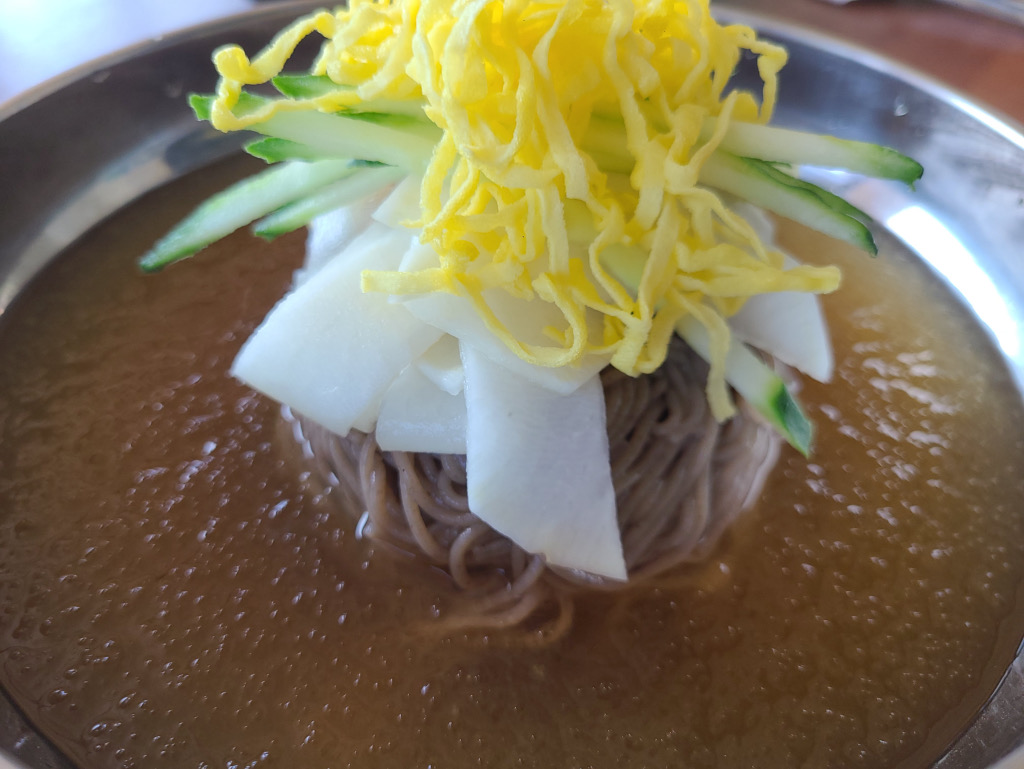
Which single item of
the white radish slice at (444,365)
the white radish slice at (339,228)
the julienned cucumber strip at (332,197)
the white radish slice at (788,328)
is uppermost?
the julienned cucumber strip at (332,197)

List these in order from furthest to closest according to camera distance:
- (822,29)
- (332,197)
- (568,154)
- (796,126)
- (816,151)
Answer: (822,29) → (796,126) → (332,197) → (816,151) → (568,154)

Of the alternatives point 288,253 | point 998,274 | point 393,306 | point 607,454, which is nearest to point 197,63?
point 288,253

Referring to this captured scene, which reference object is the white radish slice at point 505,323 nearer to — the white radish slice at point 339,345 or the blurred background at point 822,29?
the white radish slice at point 339,345

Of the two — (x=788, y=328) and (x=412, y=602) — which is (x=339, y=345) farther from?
(x=788, y=328)

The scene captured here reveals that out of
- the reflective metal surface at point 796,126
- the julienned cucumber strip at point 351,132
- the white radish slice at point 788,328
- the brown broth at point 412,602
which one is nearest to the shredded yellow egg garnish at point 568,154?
the julienned cucumber strip at point 351,132

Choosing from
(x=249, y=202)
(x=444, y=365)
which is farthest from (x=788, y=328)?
(x=249, y=202)
